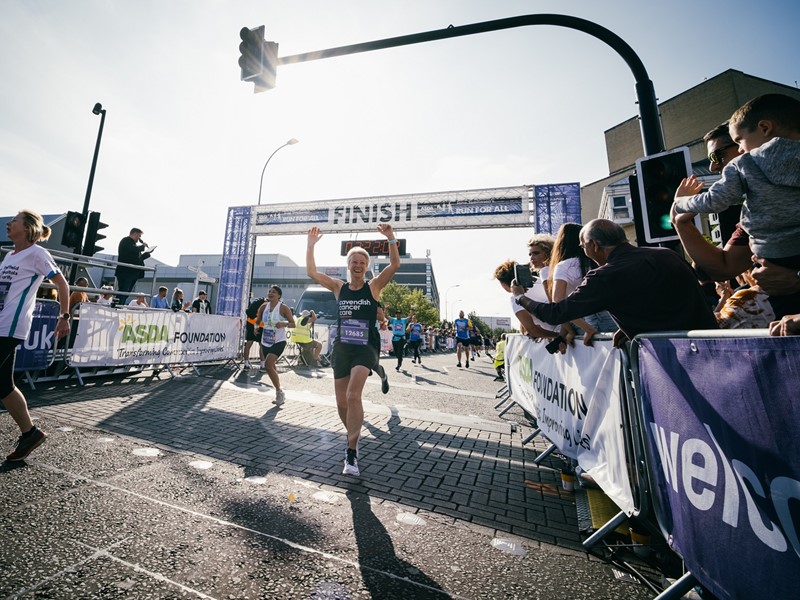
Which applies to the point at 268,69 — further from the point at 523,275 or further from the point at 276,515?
the point at 276,515

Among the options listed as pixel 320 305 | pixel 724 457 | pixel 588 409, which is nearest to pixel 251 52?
pixel 588 409

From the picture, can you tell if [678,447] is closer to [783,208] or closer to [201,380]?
[783,208]

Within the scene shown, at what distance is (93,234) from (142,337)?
3.92 m

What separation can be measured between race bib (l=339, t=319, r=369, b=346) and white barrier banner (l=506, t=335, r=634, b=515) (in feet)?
6.18

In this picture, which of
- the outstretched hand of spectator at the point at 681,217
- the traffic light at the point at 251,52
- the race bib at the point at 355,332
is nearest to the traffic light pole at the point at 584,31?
the traffic light at the point at 251,52

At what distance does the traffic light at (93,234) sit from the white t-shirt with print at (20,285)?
7.53m

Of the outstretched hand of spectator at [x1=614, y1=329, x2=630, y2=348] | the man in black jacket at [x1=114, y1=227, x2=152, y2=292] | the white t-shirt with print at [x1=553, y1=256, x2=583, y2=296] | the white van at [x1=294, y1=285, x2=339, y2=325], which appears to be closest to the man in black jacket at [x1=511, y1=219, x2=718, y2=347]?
the outstretched hand of spectator at [x1=614, y1=329, x2=630, y2=348]

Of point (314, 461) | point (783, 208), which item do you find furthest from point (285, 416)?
point (783, 208)

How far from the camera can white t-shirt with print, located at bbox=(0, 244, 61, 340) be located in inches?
121

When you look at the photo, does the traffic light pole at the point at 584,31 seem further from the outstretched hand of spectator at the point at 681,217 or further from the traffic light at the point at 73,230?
the traffic light at the point at 73,230

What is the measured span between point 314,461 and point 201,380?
19.3 feet

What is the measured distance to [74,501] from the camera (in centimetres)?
230

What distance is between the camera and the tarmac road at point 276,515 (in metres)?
1.68

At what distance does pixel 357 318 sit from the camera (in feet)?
12.2
